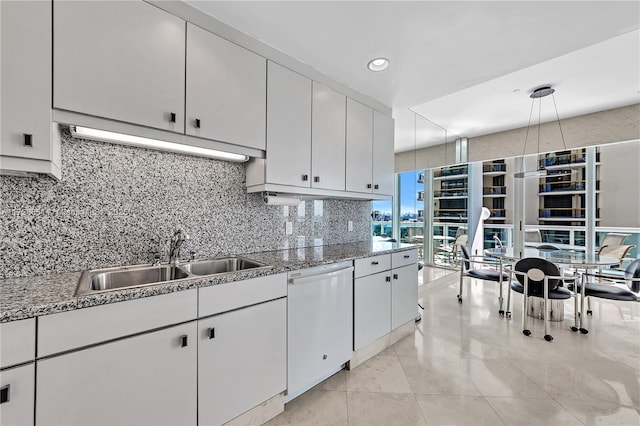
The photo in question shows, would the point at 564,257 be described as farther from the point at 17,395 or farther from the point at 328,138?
the point at 17,395

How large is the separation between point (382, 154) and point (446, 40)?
1.23m

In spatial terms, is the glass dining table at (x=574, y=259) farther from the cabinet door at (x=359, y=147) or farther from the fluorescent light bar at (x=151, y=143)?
the fluorescent light bar at (x=151, y=143)

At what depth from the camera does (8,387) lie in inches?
37.9

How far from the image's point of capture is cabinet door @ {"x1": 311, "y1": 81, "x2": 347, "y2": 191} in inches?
94.9

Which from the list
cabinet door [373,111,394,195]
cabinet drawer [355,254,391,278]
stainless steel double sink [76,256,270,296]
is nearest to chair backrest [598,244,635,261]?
cabinet door [373,111,394,195]

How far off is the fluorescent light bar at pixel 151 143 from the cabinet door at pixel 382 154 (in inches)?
58.4

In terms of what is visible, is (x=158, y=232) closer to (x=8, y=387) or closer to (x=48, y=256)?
(x=48, y=256)

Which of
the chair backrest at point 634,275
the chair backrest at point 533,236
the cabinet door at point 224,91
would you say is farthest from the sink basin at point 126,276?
the chair backrest at point 533,236

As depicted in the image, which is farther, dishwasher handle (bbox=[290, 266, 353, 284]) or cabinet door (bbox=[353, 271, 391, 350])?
cabinet door (bbox=[353, 271, 391, 350])

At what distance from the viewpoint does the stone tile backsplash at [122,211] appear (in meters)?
1.44

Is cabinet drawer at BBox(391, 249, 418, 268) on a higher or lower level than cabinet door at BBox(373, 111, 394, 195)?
lower

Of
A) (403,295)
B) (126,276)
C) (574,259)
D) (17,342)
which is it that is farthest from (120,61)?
(574,259)

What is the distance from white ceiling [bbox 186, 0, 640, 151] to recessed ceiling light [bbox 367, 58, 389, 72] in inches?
2.1

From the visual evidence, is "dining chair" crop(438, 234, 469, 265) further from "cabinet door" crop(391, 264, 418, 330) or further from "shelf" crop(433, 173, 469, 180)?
"cabinet door" crop(391, 264, 418, 330)
